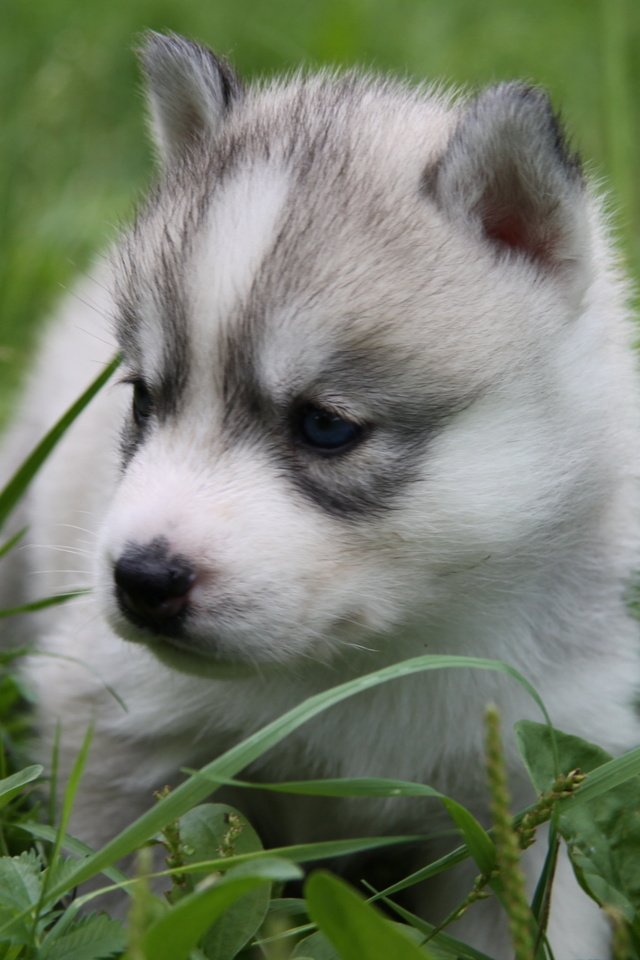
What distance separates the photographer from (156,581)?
2.44 metres

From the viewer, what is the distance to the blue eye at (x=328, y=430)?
2609 millimetres

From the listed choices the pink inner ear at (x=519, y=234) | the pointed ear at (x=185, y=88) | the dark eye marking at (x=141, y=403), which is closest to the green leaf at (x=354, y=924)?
the dark eye marking at (x=141, y=403)

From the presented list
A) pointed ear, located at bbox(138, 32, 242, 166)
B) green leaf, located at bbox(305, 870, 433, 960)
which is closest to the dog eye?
pointed ear, located at bbox(138, 32, 242, 166)

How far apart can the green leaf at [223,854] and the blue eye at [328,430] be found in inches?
27.0

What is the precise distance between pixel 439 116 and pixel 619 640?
1.21m

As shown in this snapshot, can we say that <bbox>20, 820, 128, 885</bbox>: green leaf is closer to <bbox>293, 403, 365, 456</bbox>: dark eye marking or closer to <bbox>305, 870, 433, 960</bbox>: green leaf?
<bbox>305, 870, 433, 960</bbox>: green leaf

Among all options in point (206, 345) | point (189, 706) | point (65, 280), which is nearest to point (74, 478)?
point (189, 706)

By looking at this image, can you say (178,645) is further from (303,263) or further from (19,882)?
(303,263)

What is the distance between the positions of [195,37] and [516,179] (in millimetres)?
4500

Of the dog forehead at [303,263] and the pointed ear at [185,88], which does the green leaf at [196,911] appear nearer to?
the dog forehead at [303,263]

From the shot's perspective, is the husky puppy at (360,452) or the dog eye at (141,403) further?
the dog eye at (141,403)

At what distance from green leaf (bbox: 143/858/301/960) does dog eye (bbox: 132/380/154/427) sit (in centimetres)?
109

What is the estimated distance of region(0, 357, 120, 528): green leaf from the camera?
3.16 meters

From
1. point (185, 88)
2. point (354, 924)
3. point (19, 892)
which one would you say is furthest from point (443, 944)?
point (185, 88)
